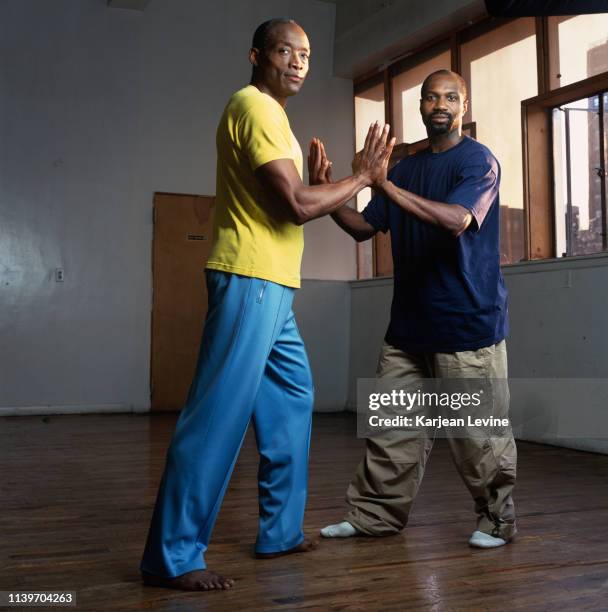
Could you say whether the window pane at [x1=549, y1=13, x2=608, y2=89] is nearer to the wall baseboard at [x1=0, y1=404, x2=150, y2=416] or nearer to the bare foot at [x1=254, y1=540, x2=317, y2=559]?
the bare foot at [x1=254, y1=540, x2=317, y2=559]

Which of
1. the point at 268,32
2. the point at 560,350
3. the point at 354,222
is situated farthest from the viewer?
the point at 560,350

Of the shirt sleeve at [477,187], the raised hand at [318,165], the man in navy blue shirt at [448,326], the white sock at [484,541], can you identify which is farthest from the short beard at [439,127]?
the white sock at [484,541]

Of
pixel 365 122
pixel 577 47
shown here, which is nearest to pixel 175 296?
pixel 365 122

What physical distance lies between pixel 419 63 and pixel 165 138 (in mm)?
2361

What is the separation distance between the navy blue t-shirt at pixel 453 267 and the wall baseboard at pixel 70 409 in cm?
506

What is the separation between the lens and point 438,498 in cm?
345

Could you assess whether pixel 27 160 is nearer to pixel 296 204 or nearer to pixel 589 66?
pixel 589 66

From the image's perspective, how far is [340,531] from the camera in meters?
2.69

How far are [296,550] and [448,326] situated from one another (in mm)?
824

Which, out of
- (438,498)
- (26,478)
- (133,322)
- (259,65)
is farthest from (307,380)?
(133,322)

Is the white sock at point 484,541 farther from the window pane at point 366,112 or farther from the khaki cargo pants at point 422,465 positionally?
the window pane at point 366,112

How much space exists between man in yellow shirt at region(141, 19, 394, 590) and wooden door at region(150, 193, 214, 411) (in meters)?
5.32

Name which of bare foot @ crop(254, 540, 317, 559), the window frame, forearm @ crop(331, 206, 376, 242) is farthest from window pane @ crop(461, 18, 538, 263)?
bare foot @ crop(254, 540, 317, 559)

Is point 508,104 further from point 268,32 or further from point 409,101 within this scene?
point 268,32
